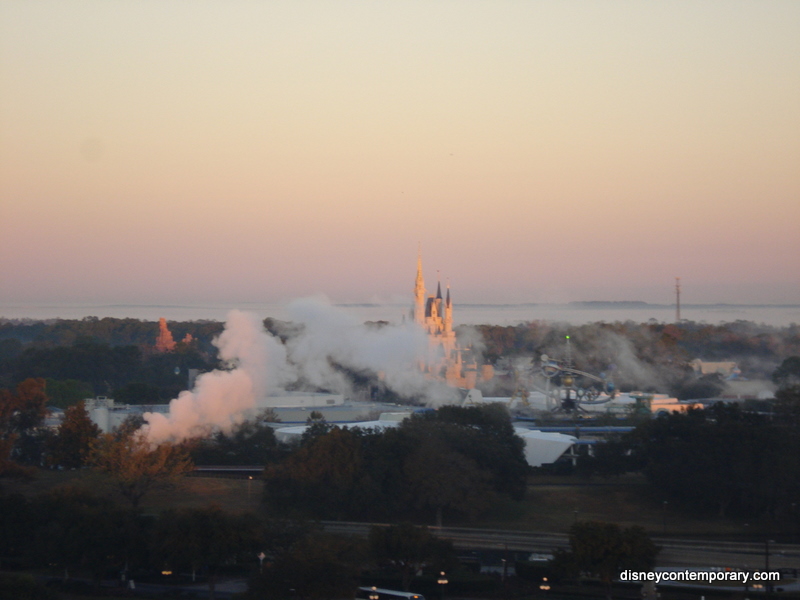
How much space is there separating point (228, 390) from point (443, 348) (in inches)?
1917

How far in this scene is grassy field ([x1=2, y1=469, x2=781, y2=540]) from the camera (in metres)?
42.4

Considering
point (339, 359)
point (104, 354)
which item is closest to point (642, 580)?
point (339, 359)

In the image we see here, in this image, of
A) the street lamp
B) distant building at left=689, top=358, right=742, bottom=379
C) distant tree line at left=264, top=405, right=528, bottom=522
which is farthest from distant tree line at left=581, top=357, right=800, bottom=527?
distant building at left=689, top=358, right=742, bottom=379

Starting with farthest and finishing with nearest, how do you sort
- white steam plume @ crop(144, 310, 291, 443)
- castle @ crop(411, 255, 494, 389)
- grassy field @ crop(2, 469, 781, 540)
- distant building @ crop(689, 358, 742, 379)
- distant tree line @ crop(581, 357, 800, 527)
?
1. distant building @ crop(689, 358, 742, 379)
2. castle @ crop(411, 255, 494, 389)
3. white steam plume @ crop(144, 310, 291, 443)
4. distant tree line @ crop(581, 357, 800, 527)
5. grassy field @ crop(2, 469, 781, 540)

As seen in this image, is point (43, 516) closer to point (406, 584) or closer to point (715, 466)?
point (406, 584)

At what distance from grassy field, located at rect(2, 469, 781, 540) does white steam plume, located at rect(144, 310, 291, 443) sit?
7.24 m

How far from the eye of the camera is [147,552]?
115 feet

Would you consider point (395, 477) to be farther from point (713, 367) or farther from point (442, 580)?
point (713, 367)

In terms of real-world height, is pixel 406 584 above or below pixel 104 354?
below

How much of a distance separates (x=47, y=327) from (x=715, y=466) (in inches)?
6305

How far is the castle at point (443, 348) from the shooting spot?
106062mm

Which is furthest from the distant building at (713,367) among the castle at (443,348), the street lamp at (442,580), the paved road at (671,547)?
the street lamp at (442,580)

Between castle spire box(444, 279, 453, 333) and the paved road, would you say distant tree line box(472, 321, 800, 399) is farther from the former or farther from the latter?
the paved road

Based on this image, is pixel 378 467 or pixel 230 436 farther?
pixel 230 436
